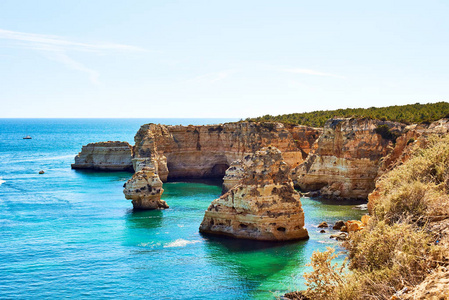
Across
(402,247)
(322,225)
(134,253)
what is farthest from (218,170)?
(402,247)

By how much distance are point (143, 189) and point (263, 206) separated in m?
14.6

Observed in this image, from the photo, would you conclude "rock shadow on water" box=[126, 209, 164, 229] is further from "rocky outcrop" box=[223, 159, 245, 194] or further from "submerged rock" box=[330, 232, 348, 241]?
"submerged rock" box=[330, 232, 348, 241]

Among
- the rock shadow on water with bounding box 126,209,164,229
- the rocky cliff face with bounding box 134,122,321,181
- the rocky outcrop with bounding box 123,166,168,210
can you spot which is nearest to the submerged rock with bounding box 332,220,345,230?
the rock shadow on water with bounding box 126,209,164,229

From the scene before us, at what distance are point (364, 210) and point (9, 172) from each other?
55.1 m

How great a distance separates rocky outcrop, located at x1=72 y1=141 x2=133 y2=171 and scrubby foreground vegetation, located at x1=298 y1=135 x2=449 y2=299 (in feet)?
194

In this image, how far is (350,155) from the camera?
149 ft

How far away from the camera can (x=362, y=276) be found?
41.7ft

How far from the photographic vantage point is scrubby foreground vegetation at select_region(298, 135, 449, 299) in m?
12.0

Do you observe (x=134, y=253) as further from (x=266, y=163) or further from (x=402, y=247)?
(x=402, y=247)

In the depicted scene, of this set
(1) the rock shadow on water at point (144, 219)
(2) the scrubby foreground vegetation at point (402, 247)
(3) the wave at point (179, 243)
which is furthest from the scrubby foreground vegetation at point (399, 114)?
(2) the scrubby foreground vegetation at point (402, 247)

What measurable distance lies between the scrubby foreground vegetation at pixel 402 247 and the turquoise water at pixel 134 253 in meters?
6.94

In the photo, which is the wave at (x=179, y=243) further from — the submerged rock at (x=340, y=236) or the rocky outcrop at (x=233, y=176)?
the rocky outcrop at (x=233, y=176)

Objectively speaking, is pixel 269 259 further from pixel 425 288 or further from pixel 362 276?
pixel 425 288

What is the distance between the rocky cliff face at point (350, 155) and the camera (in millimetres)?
44875
